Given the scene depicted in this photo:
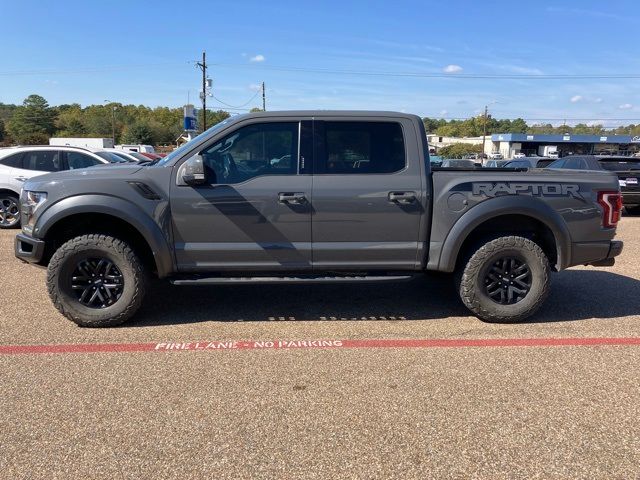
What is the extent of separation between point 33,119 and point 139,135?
138 ft

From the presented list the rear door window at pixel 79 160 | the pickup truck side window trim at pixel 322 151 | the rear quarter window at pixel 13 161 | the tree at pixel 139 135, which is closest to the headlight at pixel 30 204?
the pickup truck side window trim at pixel 322 151

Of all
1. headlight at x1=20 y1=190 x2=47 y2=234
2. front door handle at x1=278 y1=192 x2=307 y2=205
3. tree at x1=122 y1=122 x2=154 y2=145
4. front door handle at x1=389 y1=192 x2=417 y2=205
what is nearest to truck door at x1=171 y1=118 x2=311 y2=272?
front door handle at x1=278 y1=192 x2=307 y2=205

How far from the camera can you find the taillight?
475 centimetres

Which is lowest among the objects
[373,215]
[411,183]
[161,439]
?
[161,439]

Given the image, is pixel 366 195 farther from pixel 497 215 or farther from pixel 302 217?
pixel 497 215

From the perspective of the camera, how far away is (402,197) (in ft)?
15.0

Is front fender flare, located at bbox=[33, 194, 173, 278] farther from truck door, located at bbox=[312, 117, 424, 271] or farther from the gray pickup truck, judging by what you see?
truck door, located at bbox=[312, 117, 424, 271]

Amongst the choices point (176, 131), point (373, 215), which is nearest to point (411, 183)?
point (373, 215)

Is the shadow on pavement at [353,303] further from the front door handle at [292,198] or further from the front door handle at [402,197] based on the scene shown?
the front door handle at [292,198]

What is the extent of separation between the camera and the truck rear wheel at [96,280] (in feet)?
14.9

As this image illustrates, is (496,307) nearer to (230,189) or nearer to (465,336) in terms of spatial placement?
(465,336)

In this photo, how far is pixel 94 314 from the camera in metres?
4.62

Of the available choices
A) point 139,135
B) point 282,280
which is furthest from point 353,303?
point 139,135

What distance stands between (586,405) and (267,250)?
278cm
